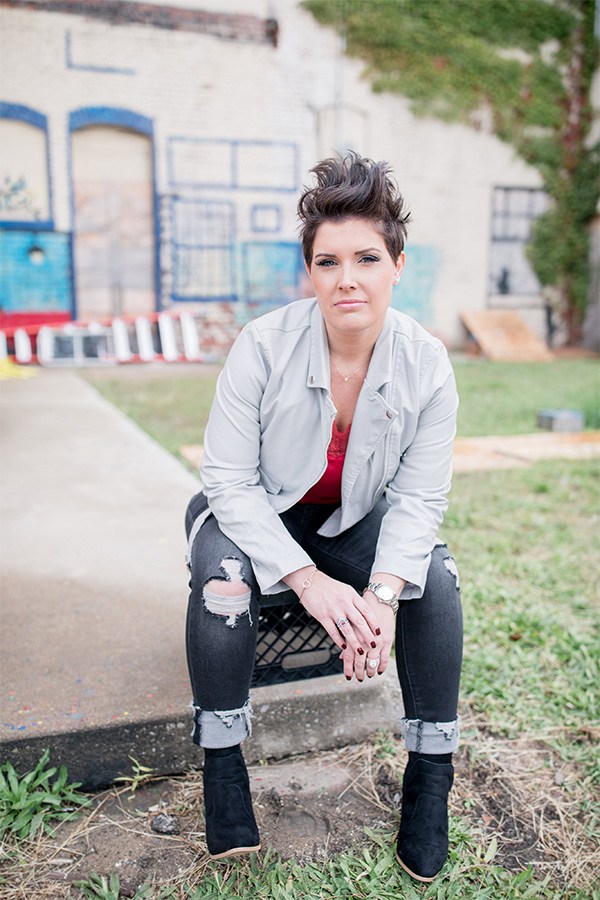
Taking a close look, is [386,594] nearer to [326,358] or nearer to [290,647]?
[290,647]

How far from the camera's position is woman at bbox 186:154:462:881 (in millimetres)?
1614

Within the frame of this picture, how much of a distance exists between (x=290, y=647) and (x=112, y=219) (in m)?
11.0

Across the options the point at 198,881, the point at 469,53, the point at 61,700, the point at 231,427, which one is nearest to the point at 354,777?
the point at 198,881

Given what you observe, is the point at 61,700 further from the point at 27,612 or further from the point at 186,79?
the point at 186,79

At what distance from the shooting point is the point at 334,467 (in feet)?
6.09

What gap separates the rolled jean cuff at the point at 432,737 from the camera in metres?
1.68

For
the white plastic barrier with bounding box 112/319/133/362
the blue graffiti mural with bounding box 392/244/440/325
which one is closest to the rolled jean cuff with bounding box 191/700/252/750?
the white plastic barrier with bounding box 112/319/133/362

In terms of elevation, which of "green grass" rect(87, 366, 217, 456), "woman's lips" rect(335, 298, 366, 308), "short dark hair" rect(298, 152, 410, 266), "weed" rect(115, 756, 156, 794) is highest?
"short dark hair" rect(298, 152, 410, 266)

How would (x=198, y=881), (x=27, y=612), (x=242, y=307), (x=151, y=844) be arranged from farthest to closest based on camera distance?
(x=242, y=307) → (x=27, y=612) → (x=151, y=844) → (x=198, y=881)

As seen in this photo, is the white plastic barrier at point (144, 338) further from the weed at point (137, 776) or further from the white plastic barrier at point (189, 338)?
the weed at point (137, 776)

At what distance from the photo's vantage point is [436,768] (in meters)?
1.67

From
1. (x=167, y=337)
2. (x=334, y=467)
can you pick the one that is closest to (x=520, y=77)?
(x=167, y=337)

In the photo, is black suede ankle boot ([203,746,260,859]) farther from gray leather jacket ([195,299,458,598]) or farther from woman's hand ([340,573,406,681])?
gray leather jacket ([195,299,458,598])

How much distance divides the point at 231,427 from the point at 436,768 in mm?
885
